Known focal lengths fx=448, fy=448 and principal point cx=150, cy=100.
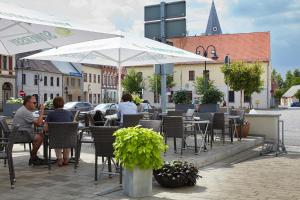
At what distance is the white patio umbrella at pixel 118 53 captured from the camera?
29.9ft

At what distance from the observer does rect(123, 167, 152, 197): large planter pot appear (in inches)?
243

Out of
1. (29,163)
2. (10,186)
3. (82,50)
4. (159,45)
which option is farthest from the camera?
(159,45)

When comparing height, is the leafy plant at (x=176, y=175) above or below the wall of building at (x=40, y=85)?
below

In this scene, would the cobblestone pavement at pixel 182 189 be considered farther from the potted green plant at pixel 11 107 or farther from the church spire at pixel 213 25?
the church spire at pixel 213 25

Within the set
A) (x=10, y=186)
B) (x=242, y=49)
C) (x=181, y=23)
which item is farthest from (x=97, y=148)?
(x=242, y=49)

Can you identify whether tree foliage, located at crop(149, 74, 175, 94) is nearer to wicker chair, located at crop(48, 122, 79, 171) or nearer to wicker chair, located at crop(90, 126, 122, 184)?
wicker chair, located at crop(48, 122, 79, 171)

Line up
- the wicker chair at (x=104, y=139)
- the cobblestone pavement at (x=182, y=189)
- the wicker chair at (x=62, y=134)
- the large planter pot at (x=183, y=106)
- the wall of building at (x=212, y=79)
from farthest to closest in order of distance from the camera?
the wall of building at (x=212, y=79) → the large planter pot at (x=183, y=106) → the wicker chair at (x=62, y=134) → the wicker chair at (x=104, y=139) → the cobblestone pavement at (x=182, y=189)

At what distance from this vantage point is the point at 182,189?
6910mm

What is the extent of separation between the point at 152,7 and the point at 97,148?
31.1 feet

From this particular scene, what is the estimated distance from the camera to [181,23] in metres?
14.7

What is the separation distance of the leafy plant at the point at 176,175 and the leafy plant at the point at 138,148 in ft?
2.47

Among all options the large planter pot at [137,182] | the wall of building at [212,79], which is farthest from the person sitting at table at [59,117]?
the wall of building at [212,79]

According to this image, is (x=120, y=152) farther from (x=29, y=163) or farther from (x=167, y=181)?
(x=29, y=163)

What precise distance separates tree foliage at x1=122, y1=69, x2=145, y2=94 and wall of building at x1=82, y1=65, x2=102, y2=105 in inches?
291
